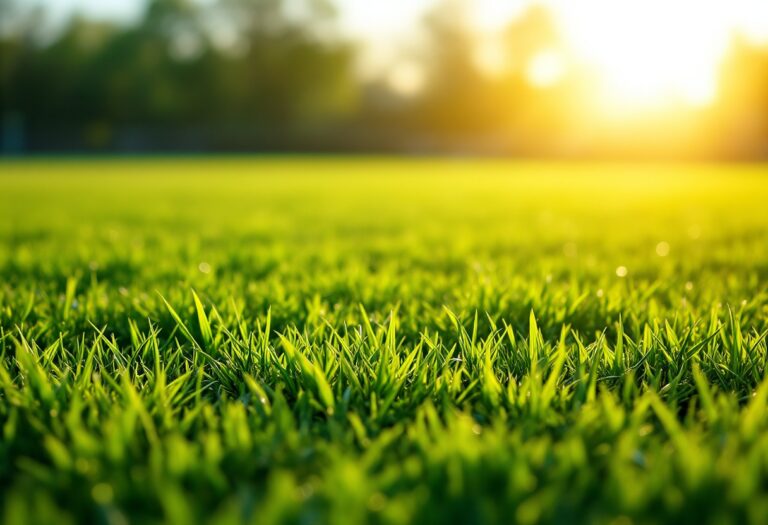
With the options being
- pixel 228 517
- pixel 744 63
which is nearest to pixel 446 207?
pixel 228 517

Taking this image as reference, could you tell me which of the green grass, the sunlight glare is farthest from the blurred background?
the green grass

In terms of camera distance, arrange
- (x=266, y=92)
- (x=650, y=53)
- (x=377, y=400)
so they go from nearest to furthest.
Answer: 1. (x=377, y=400)
2. (x=650, y=53)
3. (x=266, y=92)

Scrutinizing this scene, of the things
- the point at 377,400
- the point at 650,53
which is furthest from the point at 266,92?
the point at 377,400

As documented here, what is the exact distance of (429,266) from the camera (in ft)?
10.6

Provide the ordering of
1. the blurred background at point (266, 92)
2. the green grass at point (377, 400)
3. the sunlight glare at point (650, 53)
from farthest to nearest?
the blurred background at point (266, 92), the sunlight glare at point (650, 53), the green grass at point (377, 400)

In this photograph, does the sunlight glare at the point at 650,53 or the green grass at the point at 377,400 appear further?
the sunlight glare at the point at 650,53

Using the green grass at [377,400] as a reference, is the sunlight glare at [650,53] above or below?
above

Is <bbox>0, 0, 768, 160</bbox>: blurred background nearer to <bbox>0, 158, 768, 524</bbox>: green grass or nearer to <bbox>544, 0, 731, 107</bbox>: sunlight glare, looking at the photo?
<bbox>544, 0, 731, 107</bbox>: sunlight glare

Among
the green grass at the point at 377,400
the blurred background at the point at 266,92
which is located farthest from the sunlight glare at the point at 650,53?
the green grass at the point at 377,400

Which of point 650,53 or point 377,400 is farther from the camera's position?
point 650,53

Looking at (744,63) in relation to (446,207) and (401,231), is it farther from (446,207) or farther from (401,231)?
(401,231)

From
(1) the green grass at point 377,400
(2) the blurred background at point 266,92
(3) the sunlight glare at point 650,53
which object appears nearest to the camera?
(1) the green grass at point 377,400

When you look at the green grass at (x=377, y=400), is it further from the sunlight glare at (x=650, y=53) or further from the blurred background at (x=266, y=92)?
the blurred background at (x=266, y=92)

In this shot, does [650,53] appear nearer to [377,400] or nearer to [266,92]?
[266,92]
